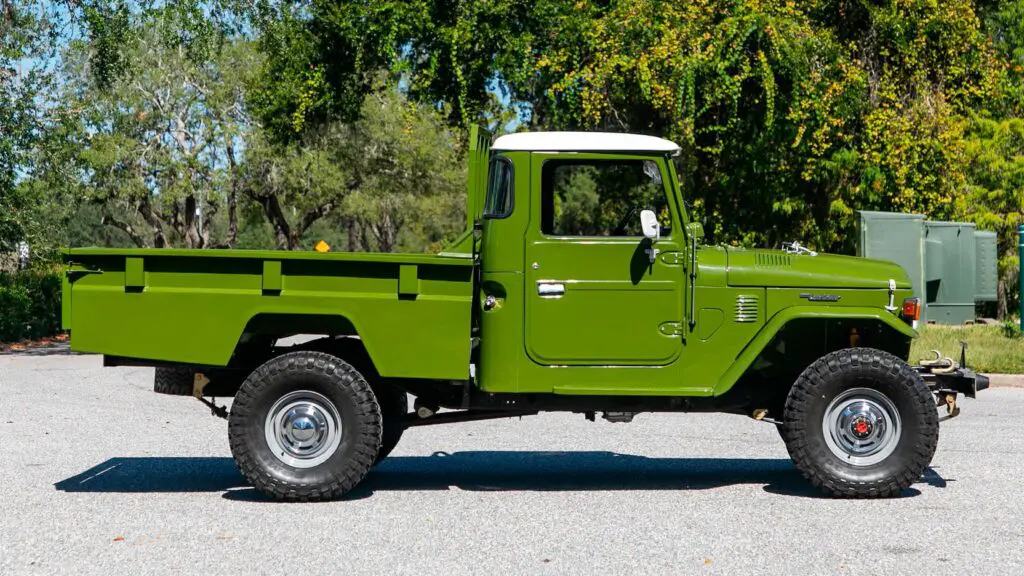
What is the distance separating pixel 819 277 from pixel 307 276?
120 inches

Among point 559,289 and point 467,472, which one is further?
point 467,472

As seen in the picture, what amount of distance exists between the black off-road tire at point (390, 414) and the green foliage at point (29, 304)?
16.5 m

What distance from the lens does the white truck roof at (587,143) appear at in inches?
285

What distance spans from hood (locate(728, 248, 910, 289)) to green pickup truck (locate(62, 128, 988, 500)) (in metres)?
0.01

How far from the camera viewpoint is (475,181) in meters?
7.48

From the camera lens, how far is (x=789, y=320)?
725 cm

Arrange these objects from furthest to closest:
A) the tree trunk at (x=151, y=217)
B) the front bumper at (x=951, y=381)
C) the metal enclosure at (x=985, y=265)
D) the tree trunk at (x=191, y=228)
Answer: the tree trunk at (x=191, y=228) < the tree trunk at (x=151, y=217) < the metal enclosure at (x=985, y=265) < the front bumper at (x=951, y=381)

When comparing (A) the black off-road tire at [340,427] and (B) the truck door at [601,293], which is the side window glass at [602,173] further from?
(A) the black off-road tire at [340,427]

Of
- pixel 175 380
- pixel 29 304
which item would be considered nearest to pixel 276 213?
pixel 29 304

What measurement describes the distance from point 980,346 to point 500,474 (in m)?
10.8

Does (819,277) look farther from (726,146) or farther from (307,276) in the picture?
(726,146)

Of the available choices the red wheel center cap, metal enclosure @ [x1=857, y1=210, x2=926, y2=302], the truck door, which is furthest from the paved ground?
metal enclosure @ [x1=857, y1=210, x2=926, y2=302]

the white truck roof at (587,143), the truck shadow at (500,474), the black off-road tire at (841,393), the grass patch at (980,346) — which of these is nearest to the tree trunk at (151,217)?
the grass patch at (980,346)

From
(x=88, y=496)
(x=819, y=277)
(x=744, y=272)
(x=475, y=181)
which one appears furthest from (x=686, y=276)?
(x=88, y=496)
